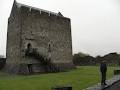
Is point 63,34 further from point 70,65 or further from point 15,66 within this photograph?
point 15,66

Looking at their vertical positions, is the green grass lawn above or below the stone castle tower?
below

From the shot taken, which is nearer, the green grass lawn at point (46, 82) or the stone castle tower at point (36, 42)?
the green grass lawn at point (46, 82)

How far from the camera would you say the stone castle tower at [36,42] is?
2869 centimetres

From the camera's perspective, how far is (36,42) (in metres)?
30.3

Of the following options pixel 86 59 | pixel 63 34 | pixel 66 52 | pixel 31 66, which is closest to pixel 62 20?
pixel 63 34

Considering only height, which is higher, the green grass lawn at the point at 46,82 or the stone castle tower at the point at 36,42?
the stone castle tower at the point at 36,42

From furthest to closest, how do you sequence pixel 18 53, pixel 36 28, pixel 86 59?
1. pixel 86 59
2. pixel 36 28
3. pixel 18 53

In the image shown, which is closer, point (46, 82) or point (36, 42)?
point (46, 82)

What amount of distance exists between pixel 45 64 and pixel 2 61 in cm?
779

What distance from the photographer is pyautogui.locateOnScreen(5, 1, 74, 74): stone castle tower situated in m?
28.7

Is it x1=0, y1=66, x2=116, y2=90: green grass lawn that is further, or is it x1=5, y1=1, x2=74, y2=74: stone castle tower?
x1=5, y1=1, x2=74, y2=74: stone castle tower

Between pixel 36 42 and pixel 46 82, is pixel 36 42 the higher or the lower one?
the higher one

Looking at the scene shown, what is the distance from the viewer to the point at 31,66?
2898cm

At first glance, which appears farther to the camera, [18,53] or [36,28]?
[36,28]
